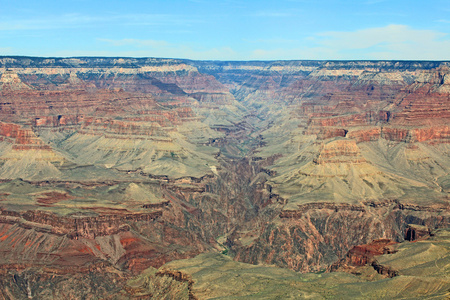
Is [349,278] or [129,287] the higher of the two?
[349,278]

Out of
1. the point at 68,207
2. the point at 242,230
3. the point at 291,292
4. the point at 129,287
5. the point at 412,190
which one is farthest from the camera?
the point at 412,190

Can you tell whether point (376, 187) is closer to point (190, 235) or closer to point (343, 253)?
point (343, 253)

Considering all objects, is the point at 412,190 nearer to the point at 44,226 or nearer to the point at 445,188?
the point at 445,188

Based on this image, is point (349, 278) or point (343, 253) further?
point (343, 253)

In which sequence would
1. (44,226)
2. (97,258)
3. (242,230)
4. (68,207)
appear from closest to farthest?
(97,258), (44,226), (68,207), (242,230)

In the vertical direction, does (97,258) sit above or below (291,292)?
below

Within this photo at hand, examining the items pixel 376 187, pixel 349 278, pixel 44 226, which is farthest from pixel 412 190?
pixel 44 226

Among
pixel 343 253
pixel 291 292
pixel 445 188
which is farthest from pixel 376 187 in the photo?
pixel 291 292

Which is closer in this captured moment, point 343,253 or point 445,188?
point 343,253

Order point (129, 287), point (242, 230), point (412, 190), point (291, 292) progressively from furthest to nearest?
1. point (412, 190)
2. point (242, 230)
3. point (129, 287)
4. point (291, 292)
